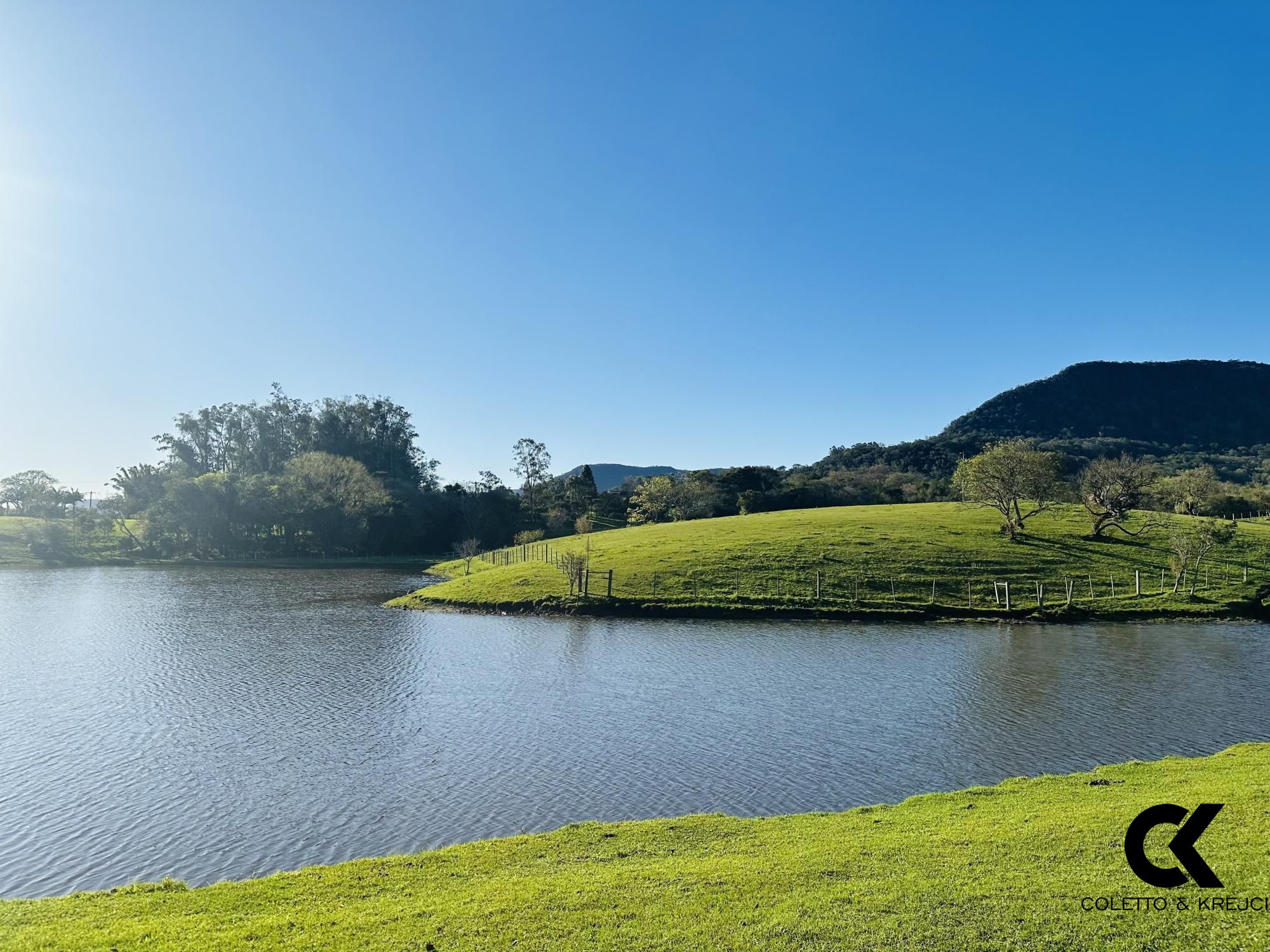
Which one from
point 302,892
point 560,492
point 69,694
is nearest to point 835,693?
point 302,892

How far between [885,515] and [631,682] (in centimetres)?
5775

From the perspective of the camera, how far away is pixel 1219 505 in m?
102

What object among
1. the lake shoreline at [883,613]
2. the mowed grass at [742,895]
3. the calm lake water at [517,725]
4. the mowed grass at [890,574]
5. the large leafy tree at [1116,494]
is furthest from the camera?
the large leafy tree at [1116,494]

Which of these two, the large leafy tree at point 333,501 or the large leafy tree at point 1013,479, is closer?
the large leafy tree at point 1013,479

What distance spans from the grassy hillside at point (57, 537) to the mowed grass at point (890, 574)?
8205 cm

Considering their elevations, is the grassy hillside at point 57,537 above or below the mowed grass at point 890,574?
above

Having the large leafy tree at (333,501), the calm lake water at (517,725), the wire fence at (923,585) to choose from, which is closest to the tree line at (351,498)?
the large leafy tree at (333,501)

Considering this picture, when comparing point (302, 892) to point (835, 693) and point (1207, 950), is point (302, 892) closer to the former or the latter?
point (1207, 950)

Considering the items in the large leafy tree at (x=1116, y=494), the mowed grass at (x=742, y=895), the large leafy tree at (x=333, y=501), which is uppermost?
the large leafy tree at (x=333, y=501)

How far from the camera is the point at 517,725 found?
27688 millimetres

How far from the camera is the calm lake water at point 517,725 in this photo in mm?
18984

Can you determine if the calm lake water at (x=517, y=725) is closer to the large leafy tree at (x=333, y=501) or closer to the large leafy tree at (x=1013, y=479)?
the large leafy tree at (x=1013, y=479)

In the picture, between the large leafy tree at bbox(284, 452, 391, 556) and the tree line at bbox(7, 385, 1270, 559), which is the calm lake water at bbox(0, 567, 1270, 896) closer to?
the tree line at bbox(7, 385, 1270, 559)

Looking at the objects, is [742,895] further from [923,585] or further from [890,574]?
[890,574]
